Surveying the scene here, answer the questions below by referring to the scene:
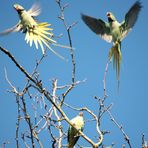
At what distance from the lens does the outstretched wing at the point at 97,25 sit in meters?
5.67

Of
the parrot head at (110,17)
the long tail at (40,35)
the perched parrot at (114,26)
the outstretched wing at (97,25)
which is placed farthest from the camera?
the outstretched wing at (97,25)

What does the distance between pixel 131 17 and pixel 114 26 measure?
405 millimetres

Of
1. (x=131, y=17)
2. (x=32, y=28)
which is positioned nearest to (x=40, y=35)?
(x=32, y=28)

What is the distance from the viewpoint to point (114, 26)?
5457 millimetres

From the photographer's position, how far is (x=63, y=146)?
3.59 meters

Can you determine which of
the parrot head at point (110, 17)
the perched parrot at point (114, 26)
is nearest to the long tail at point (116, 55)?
the perched parrot at point (114, 26)

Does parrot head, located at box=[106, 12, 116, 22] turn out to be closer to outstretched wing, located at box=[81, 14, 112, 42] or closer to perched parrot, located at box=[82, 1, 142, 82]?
perched parrot, located at box=[82, 1, 142, 82]

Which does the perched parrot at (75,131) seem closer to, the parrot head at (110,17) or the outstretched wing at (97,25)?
the outstretched wing at (97,25)

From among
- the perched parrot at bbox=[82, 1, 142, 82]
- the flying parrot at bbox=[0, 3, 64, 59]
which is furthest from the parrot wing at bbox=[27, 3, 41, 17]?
the perched parrot at bbox=[82, 1, 142, 82]

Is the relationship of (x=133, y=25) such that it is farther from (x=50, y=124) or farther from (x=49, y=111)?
(x=50, y=124)

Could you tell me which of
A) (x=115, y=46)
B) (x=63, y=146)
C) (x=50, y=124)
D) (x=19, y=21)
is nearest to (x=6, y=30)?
(x=19, y=21)

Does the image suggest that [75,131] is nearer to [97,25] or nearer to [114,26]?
[114,26]

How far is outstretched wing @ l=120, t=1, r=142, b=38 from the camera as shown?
506 centimetres

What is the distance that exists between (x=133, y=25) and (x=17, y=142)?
8.02ft
